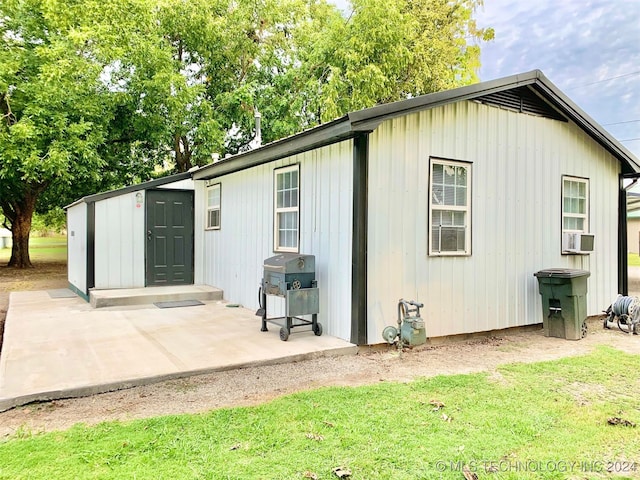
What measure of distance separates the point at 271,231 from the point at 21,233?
1415 cm

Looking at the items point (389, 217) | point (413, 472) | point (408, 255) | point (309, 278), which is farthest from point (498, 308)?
point (413, 472)

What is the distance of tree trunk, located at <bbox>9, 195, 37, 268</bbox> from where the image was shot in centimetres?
1629

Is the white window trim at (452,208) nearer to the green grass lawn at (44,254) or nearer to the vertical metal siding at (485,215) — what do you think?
the vertical metal siding at (485,215)

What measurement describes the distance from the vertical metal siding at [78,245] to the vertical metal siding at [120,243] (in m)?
0.30

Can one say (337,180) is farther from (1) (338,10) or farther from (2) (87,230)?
(1) (338,10)

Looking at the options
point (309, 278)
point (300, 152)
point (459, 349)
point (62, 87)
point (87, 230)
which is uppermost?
point (62, 87)

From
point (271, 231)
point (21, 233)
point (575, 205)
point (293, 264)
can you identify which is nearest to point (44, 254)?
point (21, 233)

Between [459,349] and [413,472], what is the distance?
3.19m

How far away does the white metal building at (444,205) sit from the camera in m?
5.17

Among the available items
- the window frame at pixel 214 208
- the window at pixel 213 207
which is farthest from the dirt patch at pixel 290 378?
the window at pixel 213 207

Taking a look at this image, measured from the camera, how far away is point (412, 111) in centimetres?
521

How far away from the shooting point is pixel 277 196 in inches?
268

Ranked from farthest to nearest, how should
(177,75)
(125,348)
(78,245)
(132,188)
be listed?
1. (177,75)
2. (78,245)
3. (132,188)
4. (125,348)

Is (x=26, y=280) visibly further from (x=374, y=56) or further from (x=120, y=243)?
(x=374, y=56)
